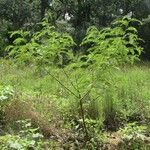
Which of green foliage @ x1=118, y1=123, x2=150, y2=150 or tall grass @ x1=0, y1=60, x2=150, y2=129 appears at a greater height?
tall grass @ x1=0, y1=60, x2=150, y2=129

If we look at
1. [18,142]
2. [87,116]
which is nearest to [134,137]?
[87,116]

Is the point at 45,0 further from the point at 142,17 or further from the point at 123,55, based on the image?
the point at 123,55

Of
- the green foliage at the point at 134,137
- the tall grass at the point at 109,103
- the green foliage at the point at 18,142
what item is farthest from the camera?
the tall grass at the point at 109,103

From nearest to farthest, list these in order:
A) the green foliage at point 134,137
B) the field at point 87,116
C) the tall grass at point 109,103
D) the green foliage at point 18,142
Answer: the green foliage at point 18,142, the green foliage at point 134,137, the field at point 87,116, the tall grass at point 109,103

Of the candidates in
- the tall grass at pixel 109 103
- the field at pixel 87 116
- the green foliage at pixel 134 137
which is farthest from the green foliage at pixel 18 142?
the tall grass at pixel 109 103

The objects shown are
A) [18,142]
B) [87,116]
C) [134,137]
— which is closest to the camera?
[18,142]

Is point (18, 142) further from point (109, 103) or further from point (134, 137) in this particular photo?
point (109, 103)

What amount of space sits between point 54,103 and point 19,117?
Answer: 114 centimetres

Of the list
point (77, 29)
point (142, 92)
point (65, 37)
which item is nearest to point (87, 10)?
point (77, 29)

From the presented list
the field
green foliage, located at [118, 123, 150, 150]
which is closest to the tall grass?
the field

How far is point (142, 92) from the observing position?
9.04m

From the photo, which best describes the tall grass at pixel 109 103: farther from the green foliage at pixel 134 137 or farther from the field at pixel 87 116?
the green foliage at pixel 134 137

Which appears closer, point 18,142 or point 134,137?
point 18,142

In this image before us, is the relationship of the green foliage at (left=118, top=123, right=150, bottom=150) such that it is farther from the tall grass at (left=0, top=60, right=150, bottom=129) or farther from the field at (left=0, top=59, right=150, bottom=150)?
the tall grass at (left=0, top=60, right=150, bottom=129)
